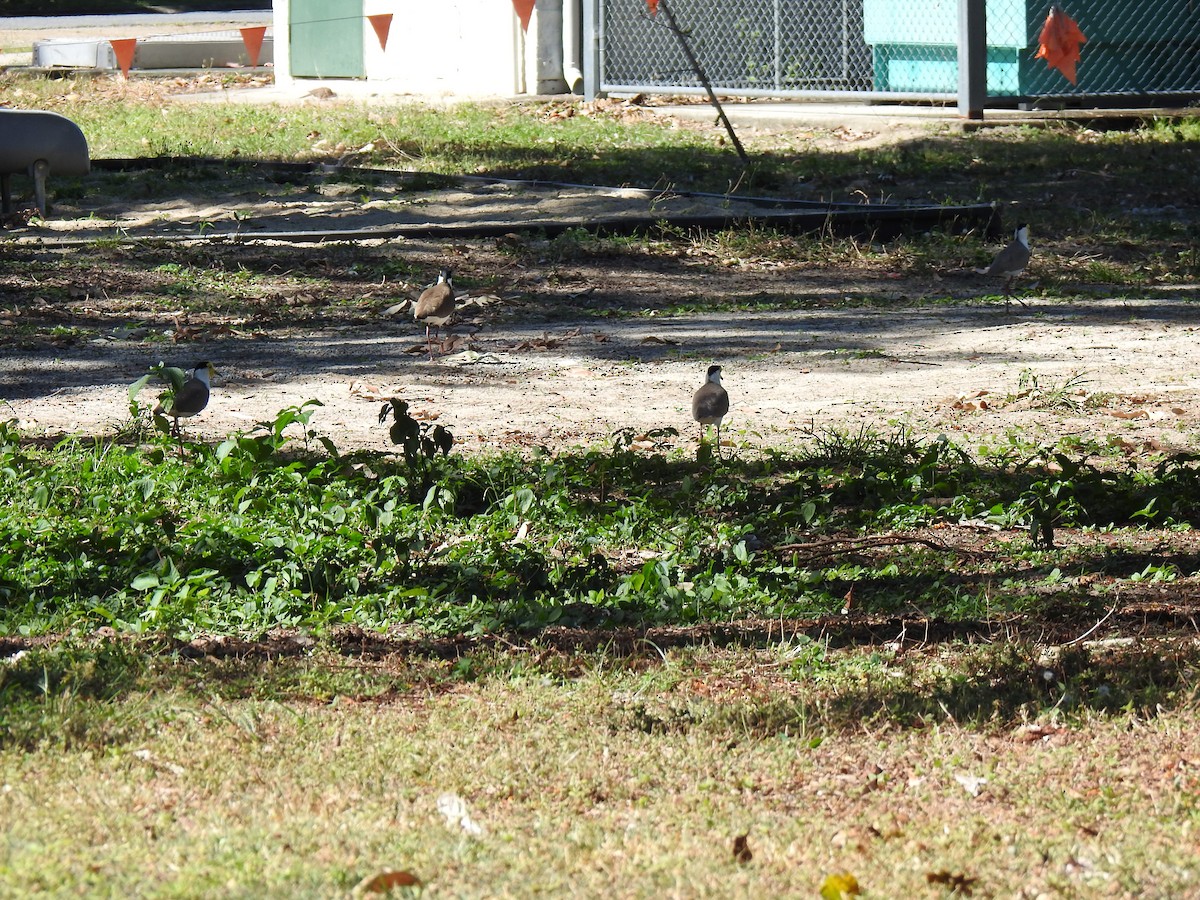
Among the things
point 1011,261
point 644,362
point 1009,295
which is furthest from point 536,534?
point 1011,261

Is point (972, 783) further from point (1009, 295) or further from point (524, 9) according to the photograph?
point (524, 9)

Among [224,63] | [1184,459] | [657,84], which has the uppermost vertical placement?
[224,63]

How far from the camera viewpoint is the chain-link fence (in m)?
17.5

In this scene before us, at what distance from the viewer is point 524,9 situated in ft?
68.9

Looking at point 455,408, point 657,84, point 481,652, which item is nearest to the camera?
point 481,652

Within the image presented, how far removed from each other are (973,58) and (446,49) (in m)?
8.51

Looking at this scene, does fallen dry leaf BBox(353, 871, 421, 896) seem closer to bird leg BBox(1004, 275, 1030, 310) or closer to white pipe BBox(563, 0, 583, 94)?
bird leg BBox(1004, 275, 1030, 310)

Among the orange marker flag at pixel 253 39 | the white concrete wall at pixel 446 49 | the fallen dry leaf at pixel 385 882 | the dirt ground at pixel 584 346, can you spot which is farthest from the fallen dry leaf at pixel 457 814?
the orange marker flag at pixel 253 39

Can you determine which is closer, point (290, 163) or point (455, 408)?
point (455, 408)

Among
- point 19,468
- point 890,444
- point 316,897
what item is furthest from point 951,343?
point 316,897

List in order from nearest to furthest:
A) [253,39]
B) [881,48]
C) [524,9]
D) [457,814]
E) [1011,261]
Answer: [457,814]
[1011,261]
[881,48]
[524,9]
[253,39]

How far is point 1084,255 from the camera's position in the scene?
40.0ft

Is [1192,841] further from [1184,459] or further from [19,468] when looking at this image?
[19,468]

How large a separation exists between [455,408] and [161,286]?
3.99 meters
